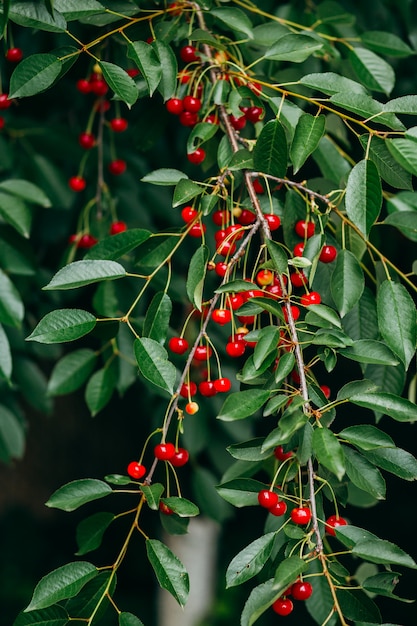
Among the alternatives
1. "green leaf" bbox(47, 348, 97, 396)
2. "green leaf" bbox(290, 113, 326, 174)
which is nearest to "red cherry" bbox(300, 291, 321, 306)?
"green leaf" bbox(290, 113, 326, 174)

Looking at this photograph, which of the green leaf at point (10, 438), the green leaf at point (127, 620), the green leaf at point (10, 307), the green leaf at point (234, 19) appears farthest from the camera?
the green leaf at point (10, 438)

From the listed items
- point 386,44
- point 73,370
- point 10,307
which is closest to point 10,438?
point 73,370

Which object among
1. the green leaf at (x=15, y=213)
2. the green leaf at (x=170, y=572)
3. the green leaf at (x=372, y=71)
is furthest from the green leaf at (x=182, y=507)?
the green leaf at (x=372, y=71)

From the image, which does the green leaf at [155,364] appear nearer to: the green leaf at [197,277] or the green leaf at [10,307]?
the green leaf at [197,277]

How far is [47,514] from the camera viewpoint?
463cm

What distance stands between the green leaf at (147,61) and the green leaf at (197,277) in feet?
0.73

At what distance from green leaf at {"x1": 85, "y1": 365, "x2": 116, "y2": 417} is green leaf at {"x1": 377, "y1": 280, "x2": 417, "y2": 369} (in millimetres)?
580

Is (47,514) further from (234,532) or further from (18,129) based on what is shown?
(18,129)

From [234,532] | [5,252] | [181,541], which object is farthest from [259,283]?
[234,532]

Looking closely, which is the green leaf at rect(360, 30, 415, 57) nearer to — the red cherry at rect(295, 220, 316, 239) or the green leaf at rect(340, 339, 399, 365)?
the red cherry at rect(295, 220, 316, 239)

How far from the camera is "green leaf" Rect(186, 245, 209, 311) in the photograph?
0.86 m

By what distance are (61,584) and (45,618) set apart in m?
0.05

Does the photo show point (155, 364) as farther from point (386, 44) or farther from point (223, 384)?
point (386, 44)

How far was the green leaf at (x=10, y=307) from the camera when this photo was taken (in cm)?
119
